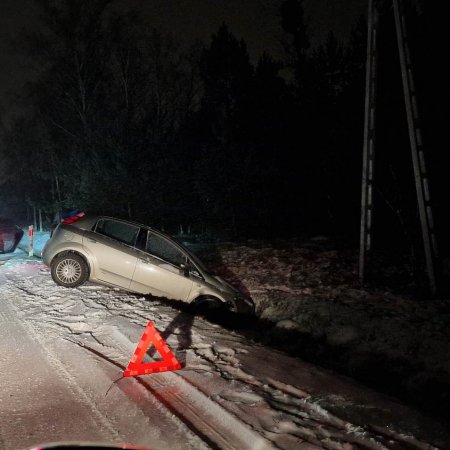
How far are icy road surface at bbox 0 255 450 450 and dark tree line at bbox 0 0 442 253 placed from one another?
568 inches

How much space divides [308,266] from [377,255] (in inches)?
101

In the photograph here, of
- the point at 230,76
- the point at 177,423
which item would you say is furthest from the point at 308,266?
the point at 230,76

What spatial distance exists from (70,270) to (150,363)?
14.0 feet

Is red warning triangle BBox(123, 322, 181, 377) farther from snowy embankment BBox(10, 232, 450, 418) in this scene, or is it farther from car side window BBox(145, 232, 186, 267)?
car side window BBox(145, 232, 186, 267)

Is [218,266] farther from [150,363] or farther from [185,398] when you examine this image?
[185,398]

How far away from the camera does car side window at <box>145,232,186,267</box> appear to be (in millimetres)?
8328

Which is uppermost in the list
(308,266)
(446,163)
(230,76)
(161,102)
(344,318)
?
(230,76)

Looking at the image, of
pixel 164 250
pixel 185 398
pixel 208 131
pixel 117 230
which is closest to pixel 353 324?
pixel 164 250

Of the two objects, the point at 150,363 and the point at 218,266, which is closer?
the point at 150,363

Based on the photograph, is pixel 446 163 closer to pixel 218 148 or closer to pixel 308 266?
pixel 308 266

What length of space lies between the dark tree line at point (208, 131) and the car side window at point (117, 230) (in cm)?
1170

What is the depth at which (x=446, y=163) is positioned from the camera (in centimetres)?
1355

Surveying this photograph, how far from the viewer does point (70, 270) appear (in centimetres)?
852

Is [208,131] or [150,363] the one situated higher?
[208,131]
